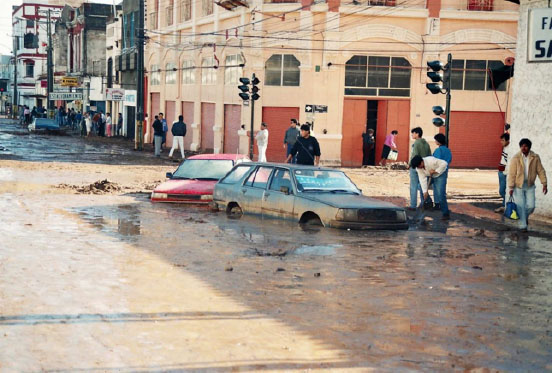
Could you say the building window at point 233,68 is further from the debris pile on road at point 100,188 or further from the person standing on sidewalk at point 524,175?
the person standing on sidewalk at point 524,175

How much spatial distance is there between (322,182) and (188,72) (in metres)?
29.4

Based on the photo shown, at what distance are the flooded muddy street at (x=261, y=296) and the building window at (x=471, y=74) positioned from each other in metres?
19.8

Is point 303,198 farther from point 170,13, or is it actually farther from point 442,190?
point 170,13

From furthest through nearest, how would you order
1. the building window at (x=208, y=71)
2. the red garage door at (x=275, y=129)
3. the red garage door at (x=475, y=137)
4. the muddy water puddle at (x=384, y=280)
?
the building window at (x=208, y=71), the red garage door at (x=475, y=137), the red garage door at (x=275, y=129), the muddy water puddle at (x=384, y=280)

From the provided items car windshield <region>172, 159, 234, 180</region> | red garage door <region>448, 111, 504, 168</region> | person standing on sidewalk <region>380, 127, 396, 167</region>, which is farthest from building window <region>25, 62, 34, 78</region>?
car windshield <region>172, 159, 234, 180</region>

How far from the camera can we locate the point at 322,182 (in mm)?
15297

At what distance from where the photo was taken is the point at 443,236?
15.3m

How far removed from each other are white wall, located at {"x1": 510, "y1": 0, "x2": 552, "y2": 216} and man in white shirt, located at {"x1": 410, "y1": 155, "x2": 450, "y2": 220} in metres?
1.95

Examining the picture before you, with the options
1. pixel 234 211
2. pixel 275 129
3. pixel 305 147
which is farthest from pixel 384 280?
pixel 275 129

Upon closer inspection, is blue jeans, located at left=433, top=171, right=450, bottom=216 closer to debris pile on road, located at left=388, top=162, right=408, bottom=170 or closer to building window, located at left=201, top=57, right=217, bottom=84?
debris pile on road, located at left=388, top=162, right=408, bottom=170

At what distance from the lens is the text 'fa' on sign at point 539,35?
634 inches

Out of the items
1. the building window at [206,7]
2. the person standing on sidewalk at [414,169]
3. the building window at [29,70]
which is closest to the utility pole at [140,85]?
the building window at [206,7]

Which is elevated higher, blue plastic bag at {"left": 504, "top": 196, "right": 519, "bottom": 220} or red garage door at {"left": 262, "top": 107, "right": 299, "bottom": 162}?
red garage door at {"left": 262, "top": 107, "right": 299, "bottom": 162}

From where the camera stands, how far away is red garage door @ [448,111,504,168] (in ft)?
118
